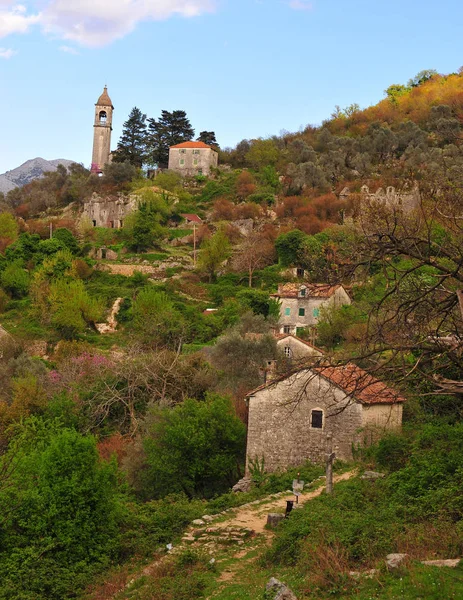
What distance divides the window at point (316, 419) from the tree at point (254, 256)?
33.0 metres

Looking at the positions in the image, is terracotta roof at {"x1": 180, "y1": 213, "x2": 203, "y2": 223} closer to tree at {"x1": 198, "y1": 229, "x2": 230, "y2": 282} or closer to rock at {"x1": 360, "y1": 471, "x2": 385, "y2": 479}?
tree at {"x1": 198, "y1": 229, "x2": 230, "y2": 282}

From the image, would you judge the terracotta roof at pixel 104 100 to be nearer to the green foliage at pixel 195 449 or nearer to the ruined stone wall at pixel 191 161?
the ruined stone wall at pixel 191 161

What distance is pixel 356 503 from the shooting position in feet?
42.4

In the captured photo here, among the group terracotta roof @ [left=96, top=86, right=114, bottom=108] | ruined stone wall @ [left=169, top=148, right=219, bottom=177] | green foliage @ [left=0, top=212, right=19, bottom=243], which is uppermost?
terracotta roof @ [left=96, top=86, right=114, bottom=108]

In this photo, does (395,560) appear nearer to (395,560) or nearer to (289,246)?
(395,560)

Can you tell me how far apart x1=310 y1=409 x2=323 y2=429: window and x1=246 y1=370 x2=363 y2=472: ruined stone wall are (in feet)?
0.29

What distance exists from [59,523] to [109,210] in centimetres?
5880

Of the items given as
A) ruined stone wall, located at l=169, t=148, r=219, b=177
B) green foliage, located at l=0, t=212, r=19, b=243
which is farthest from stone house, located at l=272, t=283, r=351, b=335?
ruined stone wall, located at l=169, t=148, r=219, b=177

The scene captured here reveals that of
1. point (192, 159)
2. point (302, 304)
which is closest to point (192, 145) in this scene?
point (192, 159)

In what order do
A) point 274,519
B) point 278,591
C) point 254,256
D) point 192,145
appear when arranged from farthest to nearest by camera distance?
point 192,145, point 254,256, point 274,519, point 278,591

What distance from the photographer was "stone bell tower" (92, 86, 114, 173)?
8550 cm

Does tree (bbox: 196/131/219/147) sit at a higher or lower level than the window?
higher

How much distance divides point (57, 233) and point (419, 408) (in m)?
48.3

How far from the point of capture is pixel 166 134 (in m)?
87.2
